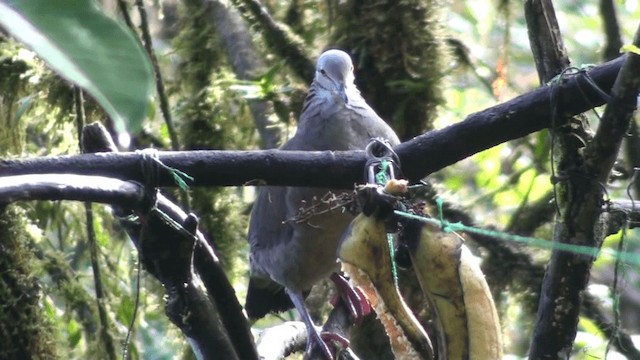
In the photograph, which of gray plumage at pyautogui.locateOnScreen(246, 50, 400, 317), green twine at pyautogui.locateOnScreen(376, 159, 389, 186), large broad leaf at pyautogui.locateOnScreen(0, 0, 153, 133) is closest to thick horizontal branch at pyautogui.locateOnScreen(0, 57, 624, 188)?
green twine at pyautogui.locateOnScreen(376, 159, 389, 186)

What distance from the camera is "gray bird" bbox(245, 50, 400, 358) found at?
304cm

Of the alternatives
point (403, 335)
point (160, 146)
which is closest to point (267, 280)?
point (160, 146)

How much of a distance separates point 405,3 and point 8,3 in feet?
10.1

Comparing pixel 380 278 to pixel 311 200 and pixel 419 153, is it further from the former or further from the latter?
pixel 311 200

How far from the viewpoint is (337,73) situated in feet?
10.6

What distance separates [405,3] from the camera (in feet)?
11.7

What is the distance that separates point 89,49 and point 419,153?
1.32 m

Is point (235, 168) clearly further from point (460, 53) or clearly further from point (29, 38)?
point (460, 53)

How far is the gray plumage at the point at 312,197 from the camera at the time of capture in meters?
3.04

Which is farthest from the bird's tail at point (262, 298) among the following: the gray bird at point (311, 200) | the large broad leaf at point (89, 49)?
the large broad leaf at point (89, 49)

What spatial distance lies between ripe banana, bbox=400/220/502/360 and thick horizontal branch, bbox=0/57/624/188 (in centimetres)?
36

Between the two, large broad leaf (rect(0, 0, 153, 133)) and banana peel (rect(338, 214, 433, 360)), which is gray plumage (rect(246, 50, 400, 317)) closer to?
banana peel (rect(338, 214, 433, 360))

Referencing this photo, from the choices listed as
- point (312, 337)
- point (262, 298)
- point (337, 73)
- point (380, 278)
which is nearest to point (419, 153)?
point (380, 278)

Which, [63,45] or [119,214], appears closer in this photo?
[63,45]
